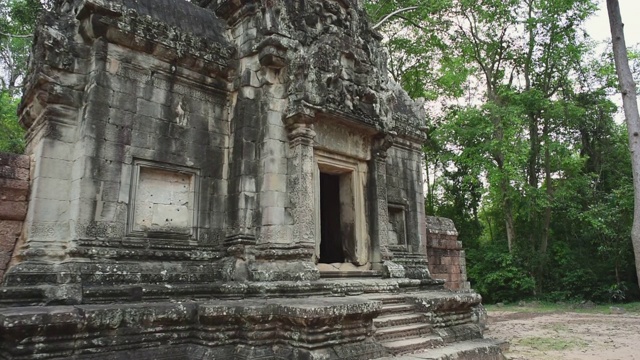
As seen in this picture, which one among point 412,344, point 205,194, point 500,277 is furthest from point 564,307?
point 205,194

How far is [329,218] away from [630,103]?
19.4 ft

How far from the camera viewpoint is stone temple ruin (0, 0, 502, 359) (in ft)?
17.0

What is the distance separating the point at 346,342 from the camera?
5457mm

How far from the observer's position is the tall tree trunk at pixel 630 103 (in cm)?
739

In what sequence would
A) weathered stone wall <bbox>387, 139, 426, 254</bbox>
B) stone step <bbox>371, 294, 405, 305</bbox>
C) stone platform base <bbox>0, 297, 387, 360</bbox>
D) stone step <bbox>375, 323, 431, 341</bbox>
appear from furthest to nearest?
weathered stone wall <bbox>387, 139, 426, 254</bbox>
stone step <bbox>371, 294, 405, 305</bbox>
stone step <bbox>375, 323, 431, 341</bbox>
stone platform base <bbox>0, 297, 387, 360</bbox>

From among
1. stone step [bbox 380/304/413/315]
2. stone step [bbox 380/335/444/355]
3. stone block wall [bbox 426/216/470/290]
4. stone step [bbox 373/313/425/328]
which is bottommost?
stone step [bbox 380/335/444/355]

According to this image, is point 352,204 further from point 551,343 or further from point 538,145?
point 538,145

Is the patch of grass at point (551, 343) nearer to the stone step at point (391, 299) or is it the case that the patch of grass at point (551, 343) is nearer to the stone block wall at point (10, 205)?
the stone step at point (391, 299)

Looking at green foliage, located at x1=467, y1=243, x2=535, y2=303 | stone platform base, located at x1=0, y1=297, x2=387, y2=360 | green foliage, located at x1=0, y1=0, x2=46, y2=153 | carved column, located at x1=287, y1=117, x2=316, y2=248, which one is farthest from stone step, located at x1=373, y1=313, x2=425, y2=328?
green foliage, located at x1=467, y1=243, x2=535, y2=303

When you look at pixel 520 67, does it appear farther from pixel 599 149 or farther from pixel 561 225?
pixel 561 225

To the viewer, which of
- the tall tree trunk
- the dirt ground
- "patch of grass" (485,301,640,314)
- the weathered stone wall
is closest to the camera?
the tall tree trunk

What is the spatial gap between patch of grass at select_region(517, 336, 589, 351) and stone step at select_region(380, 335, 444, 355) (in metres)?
4.04

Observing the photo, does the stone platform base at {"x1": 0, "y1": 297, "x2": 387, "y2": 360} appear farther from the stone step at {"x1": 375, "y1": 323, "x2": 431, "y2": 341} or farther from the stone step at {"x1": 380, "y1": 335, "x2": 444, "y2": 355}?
the stone step at {"x1": 375, "y1": 323, "x2": 431, "y2": 341}

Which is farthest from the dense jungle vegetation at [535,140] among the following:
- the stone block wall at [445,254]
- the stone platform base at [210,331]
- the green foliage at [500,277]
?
the stone platform base at [210,331]
